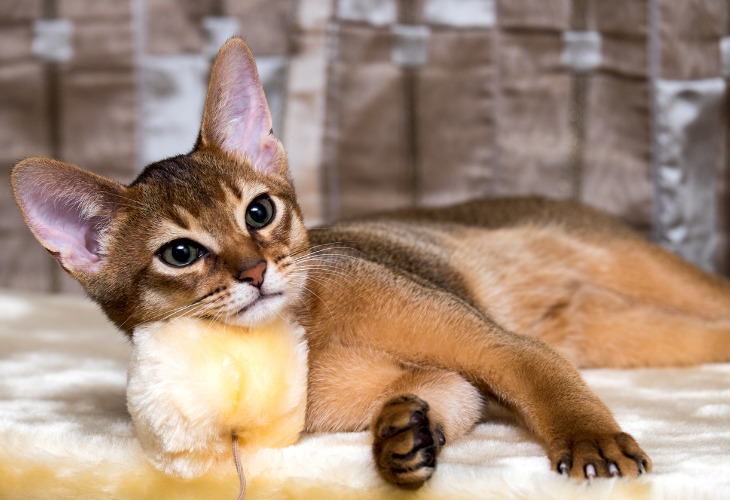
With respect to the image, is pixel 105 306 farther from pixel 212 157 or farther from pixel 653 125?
A: pixel 653 125

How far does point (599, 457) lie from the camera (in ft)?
3.66

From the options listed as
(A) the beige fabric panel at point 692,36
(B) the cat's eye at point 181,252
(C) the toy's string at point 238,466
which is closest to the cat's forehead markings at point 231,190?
(B) the cat's eye at point 181,252

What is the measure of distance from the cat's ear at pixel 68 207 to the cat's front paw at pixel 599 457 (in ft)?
2.46

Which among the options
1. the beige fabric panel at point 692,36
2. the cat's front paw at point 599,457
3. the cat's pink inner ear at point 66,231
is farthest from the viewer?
the beige fabric panel at point 692,36

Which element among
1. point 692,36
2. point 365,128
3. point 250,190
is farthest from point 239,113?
point 692,36

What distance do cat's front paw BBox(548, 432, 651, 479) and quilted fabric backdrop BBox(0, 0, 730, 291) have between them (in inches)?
54.3

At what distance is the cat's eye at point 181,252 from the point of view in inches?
49.9

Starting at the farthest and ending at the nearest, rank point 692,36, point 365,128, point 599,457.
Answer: point 365,128, point 692,36, point 599,457

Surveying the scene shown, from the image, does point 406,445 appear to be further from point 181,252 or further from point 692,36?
point 692,36

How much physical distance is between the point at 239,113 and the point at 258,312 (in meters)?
0.44

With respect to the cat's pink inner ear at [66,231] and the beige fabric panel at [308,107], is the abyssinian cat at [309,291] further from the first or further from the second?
the beige fabric panel at [308,107]

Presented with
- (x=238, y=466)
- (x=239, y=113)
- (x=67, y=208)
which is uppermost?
(x=239, y=113)

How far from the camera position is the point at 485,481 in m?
1.13

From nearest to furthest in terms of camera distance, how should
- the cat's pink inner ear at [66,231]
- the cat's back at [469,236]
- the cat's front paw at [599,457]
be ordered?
1. the cat's front paw at [599,457]
2. the cat's pink inner ear at [66,231]
3. the cat's back at [469,236]
